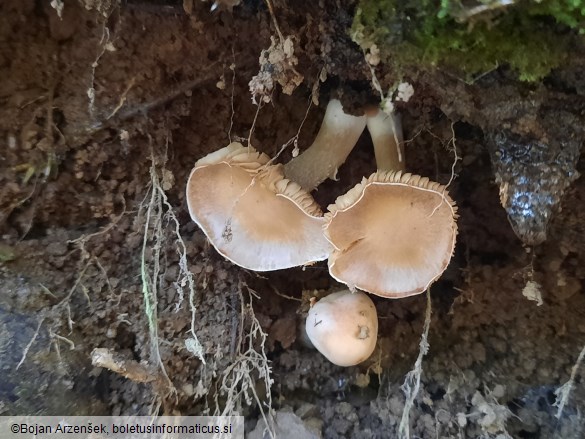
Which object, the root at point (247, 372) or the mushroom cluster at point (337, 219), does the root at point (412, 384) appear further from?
the root at point (247, 372)

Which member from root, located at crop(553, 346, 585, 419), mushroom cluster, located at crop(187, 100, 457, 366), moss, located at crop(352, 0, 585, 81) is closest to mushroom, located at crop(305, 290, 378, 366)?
mushroom cluster, located at crop(187, 100, 457, 366)

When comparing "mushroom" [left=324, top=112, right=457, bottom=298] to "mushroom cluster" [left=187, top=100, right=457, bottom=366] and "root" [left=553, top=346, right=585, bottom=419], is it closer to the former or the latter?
"mushroom cluster" [left=187, top=100, right=457, bottom=366]

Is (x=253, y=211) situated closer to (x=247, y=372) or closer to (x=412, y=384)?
(x=247, y=372)

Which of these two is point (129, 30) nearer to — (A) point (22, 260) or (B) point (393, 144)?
(A) point (22, 260)

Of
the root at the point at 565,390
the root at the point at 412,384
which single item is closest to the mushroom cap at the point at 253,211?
the root at the point at 412,384

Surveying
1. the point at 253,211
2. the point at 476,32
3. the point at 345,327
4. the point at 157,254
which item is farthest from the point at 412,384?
the point at 476,32


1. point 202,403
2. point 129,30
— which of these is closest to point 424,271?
point 202,403
